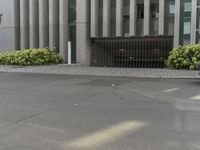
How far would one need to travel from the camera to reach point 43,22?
2652 cm

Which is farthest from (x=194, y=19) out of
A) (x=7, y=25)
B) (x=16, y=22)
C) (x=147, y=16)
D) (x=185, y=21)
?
(x=7, y=25)

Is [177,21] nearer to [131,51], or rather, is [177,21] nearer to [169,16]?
[169,16]

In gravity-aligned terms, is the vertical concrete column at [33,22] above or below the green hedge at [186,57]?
above

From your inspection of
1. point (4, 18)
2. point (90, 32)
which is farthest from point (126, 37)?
point (4, 18)

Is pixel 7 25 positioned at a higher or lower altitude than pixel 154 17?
lower

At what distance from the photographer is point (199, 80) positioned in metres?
14.4

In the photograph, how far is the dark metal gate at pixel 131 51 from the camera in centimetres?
2472

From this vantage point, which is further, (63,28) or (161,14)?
(63,28)

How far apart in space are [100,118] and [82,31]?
1783 cm

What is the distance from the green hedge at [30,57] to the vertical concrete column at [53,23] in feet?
5.46

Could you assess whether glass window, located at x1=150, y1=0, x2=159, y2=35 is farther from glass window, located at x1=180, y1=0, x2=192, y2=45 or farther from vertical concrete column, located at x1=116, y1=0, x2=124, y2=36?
vertical concrete column, located at x1=116, y1=0, x2=124, y2=36

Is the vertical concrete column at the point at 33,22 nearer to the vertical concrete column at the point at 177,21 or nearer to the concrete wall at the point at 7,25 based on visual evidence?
the concrete wall at the point at 7,25

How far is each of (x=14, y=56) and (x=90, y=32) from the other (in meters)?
5.51

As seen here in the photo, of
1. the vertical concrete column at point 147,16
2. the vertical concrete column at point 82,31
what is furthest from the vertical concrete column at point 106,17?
the vertical concrete column at point 147,16
